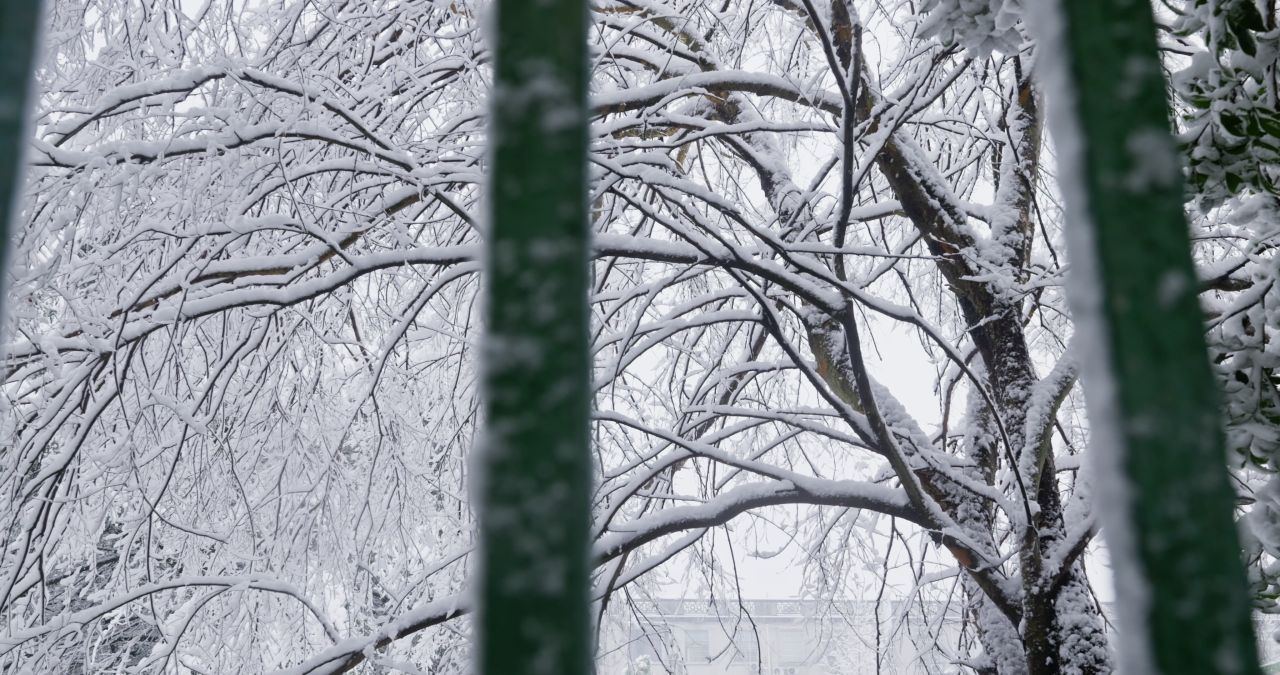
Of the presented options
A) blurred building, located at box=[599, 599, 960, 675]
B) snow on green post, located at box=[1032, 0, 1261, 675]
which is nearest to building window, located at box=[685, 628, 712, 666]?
blurred building, located at box=[599, 599, 960, 675]

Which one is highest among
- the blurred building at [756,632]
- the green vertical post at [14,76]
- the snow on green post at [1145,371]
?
the blurred building at [756,632]

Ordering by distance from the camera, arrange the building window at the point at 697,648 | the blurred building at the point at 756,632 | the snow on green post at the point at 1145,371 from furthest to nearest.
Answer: the blurred building at the point at 756,632
the building window at the point at 697,648
the snow on green post at the point at 1145,371

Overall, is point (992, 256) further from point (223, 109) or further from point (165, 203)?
point (165, 203)

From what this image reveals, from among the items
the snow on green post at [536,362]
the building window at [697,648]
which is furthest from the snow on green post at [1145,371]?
the building window at [697,648]

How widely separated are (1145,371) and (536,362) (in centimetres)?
24

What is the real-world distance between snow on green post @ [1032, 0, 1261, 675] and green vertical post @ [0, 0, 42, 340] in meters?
0.43

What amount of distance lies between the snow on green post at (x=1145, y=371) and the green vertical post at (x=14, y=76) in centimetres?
43

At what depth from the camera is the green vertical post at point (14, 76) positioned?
38cm

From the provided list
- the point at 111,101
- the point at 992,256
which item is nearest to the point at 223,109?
the point at 111,101

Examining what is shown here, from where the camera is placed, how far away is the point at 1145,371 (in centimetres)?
38

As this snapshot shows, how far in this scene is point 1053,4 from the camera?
42cm

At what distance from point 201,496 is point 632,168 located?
2.52m

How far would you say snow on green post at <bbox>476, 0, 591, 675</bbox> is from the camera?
36 centimetres

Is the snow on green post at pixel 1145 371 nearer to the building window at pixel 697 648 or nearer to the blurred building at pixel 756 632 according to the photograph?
the blurred building at pixel 756 632
